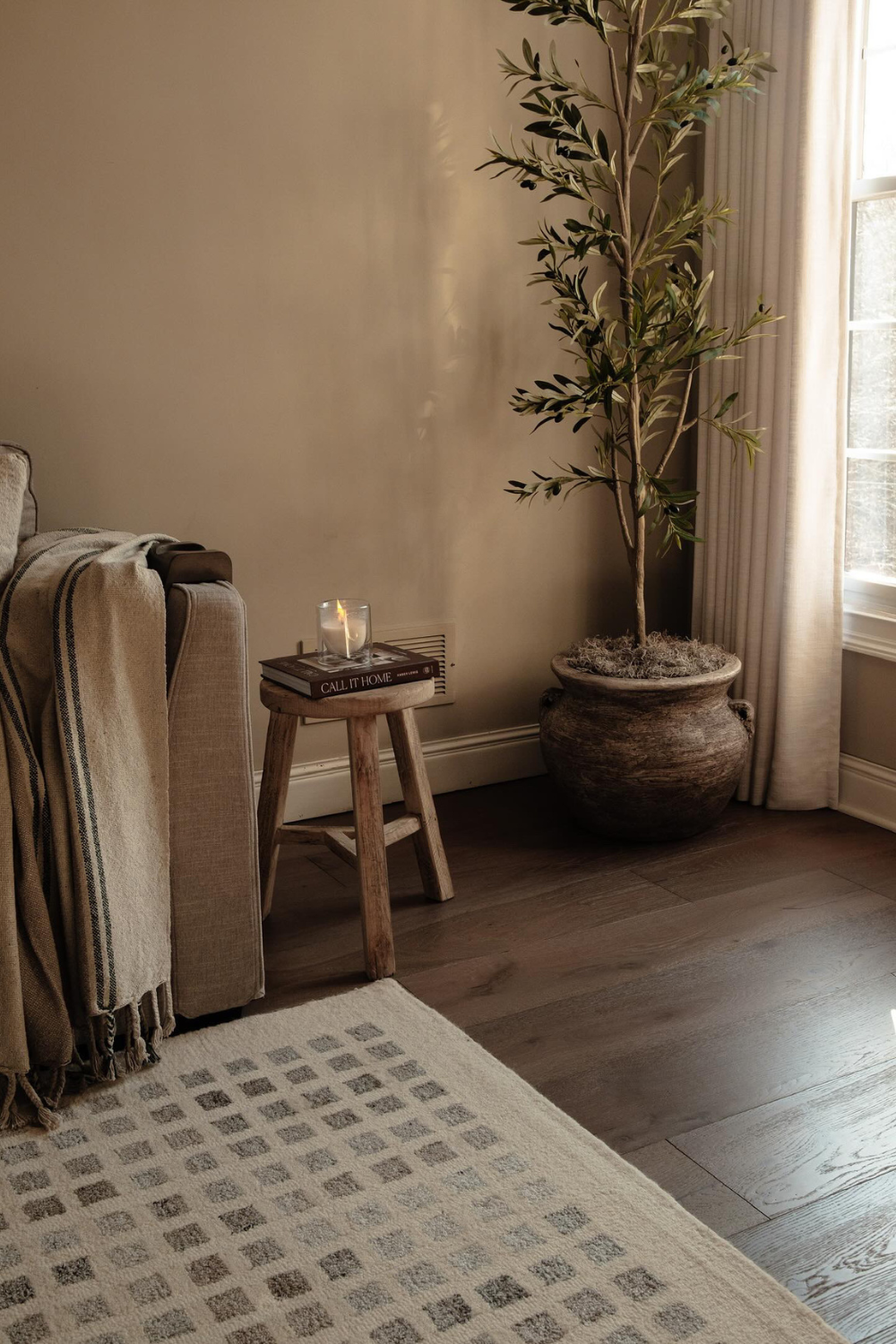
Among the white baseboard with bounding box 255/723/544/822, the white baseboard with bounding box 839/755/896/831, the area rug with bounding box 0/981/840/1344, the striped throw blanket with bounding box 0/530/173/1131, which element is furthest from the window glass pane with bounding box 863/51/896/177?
the area rug with bounding box 0/981/840/1344

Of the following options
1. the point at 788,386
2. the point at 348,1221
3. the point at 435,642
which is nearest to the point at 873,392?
the point at 788,386

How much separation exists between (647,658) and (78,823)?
146 cm

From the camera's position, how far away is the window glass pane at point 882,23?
265cm

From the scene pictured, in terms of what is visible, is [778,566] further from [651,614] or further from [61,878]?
[61,878]

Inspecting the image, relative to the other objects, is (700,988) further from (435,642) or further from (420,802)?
(435,642)

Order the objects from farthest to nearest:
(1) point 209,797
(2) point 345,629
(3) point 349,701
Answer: (2) point 345,629 < (3) point 349,701 < (1) point 209,797

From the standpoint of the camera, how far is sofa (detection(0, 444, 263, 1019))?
1.87 m

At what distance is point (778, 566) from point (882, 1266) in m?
1.78

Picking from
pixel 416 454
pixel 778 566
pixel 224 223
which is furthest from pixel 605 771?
pixel 224 223

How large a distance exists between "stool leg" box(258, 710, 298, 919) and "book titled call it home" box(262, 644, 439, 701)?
154mm

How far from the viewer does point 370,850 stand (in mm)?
2141

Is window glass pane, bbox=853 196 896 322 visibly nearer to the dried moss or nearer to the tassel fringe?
the dried moss

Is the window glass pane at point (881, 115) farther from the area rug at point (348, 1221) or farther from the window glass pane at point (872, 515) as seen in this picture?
the area rug at point (348, 1221)

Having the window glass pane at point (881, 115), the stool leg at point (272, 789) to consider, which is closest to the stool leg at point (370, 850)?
the stool leg at point (272, 789)
